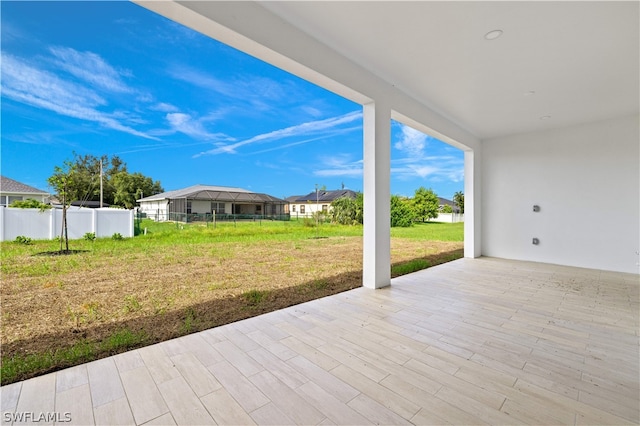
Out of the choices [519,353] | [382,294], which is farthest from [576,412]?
[382,294]

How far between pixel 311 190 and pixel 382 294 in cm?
651

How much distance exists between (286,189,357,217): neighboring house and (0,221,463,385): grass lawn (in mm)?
2335

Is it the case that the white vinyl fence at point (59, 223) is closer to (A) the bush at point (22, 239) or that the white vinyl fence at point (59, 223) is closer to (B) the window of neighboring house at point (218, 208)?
(A) the bush at point (22, 239)

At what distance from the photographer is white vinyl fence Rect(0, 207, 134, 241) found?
3.00m

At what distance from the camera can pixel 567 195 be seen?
4902mm

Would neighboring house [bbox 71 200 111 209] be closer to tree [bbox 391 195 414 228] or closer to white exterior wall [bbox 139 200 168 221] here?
white exterior wall [bbox 139 200 168 221]

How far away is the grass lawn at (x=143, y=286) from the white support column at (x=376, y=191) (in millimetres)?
462

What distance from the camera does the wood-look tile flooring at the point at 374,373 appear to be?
1.33 meters

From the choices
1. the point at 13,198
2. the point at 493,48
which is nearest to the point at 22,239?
the point at 13,198

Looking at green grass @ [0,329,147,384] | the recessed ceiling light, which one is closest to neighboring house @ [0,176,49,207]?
green grass @ [0,329,147,384]

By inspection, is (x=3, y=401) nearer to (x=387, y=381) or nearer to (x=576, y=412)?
(x=387, y=381)

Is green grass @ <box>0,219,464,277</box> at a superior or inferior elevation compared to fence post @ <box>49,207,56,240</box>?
inferior

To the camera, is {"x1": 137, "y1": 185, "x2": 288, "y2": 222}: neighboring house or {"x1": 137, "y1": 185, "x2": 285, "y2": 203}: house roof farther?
{"x1": 137, "y1": 185, "x2": 285, "y2": 203}: house roof

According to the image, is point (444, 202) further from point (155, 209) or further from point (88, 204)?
point (88, 204)
